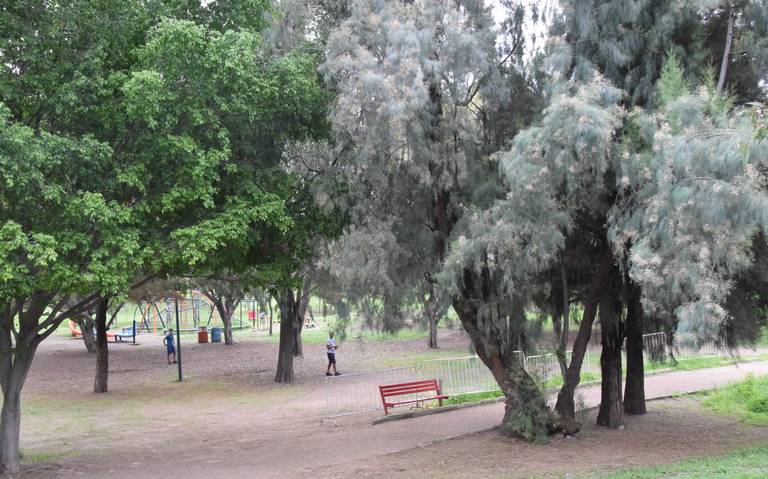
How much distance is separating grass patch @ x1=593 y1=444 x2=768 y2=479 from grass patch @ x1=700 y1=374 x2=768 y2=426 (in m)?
5.38

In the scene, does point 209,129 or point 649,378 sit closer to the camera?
point 209,129

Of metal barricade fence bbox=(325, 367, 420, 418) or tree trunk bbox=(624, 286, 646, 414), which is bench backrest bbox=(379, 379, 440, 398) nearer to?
metal barricade fence bbox=(325, 367, 420, 418)

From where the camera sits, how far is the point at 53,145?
991 centimetres

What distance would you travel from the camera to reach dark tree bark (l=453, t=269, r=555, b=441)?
535 inches

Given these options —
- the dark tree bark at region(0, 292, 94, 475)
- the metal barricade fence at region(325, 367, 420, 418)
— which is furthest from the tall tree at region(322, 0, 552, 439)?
the metal barricade fence at region(325, 367, 420, 418)

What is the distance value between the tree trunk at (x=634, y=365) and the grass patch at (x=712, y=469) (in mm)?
4519

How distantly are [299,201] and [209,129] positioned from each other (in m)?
2.56

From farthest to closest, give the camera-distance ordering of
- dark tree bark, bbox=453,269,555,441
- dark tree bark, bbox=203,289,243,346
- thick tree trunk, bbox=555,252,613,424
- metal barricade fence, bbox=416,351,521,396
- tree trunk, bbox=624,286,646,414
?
dark tree bark, bbox=203,289,243,346 < metal barricade fence, bbox=416,351,521,396 < tree trunk, bbox=624,286,646,414 < thick tree trunk, bbox=555,252,613,424 < dark tree bark, bbox=453,269,555,441

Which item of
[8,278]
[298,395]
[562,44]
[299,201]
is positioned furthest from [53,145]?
[298,395]

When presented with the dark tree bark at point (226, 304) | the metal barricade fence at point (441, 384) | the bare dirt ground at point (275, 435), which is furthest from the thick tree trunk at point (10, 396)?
the dark tree bark at point (226, 304)

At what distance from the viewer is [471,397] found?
19797 mm

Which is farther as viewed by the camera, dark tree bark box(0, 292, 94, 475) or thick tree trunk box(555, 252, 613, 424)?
thick tree trunk box(555, 252, 613, 424)

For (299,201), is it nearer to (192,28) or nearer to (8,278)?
(192,28)

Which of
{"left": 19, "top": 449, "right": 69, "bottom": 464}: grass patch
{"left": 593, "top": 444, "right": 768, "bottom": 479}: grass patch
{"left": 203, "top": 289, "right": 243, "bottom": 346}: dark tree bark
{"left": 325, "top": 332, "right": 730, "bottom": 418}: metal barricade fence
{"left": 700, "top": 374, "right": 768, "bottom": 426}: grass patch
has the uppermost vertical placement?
{"left": 203, "top": 289, "right": 243, "bottom": 346}: dark tree bark
